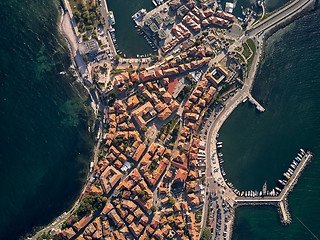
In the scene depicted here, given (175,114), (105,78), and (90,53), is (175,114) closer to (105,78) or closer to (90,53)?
(105,78)

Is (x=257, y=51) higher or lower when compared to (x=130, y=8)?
lower

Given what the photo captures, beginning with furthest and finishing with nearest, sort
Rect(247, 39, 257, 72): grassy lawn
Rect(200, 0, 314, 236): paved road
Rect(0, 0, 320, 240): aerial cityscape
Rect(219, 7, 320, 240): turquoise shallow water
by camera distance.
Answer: Rect(247, 39, 257, 72): grassy lawn, Rect(200, 0, 314, 236): paved road, Rect(219, 7, 320, 240): turquoise shallow water, Rect(0, 0, 320, 240): aerial cityscape

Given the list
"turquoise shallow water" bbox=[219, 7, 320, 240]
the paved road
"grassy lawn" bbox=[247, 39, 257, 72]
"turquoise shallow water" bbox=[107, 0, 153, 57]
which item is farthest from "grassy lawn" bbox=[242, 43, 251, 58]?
"turquoise shallow water" bbox=[107, 0, 153, 57]

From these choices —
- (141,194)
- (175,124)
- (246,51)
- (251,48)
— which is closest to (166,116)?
(175,124)

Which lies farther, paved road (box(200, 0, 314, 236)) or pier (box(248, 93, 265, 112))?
pier (box(248, 93, 265, 112))

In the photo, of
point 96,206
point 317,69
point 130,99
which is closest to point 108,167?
point 96,206

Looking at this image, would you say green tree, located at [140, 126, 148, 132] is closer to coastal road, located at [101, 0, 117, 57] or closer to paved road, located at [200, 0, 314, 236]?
paved road, located at [200, 0, 314, 236]

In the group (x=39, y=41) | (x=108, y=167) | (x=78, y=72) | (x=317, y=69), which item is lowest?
(x=317, y=69)
